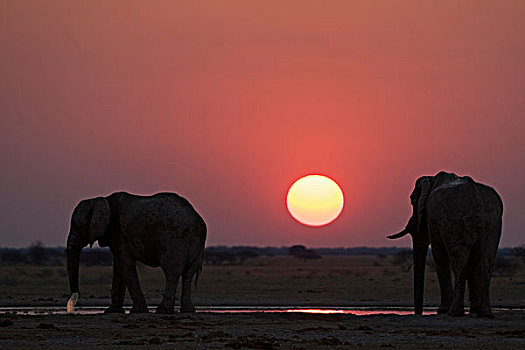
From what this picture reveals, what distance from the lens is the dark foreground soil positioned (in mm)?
23312

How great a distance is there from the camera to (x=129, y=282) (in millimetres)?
32688

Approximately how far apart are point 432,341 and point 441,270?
26.8 ft

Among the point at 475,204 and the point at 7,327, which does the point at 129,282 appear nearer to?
the point at 7,327

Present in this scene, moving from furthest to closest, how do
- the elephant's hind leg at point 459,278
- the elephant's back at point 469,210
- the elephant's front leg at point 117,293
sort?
the elephant's front leg at point 117,293 → the elephant's hind leg at point 459,278 → the elephant's back at point 469,210

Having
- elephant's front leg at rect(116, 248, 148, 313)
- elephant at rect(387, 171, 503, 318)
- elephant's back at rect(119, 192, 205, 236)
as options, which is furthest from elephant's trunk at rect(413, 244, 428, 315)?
elephant's front leg at rect(116, 248, 148, 313)

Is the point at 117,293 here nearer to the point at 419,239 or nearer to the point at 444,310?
the point at 419,239

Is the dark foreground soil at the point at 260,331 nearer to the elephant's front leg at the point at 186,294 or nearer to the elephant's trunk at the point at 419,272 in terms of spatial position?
the elephant's front leg at the point at 186,294

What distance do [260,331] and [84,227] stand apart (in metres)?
10.1

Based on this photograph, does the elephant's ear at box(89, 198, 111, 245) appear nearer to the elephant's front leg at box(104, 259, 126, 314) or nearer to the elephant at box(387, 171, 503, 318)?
the elephant's front leg at box(104, 259, 126, 314)

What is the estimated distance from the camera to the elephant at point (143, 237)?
105 feet

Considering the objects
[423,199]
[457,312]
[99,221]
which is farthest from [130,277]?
[457,312]

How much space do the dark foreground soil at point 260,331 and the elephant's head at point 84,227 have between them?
340cm

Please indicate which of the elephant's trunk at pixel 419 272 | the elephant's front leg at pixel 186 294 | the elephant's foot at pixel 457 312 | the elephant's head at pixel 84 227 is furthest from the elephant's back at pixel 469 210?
the elephant's head at pixel 84 227

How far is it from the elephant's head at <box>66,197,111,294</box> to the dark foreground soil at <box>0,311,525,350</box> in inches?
134
